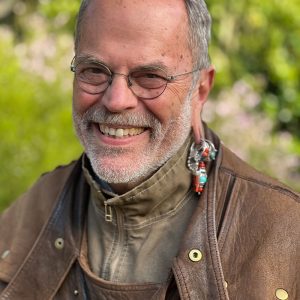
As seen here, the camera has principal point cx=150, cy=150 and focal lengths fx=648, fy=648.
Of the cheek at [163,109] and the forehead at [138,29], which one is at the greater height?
the forehead at [138,29]

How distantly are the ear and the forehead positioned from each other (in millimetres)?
219

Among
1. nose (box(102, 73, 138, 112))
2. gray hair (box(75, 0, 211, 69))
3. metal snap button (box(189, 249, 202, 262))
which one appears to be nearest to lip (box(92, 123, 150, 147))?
nose (box(102, 73, 138, 112))

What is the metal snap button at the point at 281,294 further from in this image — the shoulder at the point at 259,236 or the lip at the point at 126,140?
the lip at the point at 126,140

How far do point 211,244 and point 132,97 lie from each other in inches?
23.7

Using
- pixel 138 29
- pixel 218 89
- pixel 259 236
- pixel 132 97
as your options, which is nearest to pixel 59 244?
pixel 132 97

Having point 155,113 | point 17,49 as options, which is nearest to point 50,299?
point 155,113

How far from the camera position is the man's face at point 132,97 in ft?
7.70

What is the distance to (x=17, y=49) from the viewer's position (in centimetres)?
605

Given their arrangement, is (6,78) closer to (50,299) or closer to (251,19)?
(50,299)

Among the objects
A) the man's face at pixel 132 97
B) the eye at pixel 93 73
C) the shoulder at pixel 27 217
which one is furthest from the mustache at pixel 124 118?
the shoulder at pixel 27 217

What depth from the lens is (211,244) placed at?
232cm

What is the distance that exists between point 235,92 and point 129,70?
14.2 feet

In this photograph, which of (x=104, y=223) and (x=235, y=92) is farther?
(x=235, y=92)

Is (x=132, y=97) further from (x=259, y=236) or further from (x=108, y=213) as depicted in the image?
(x=259, y=236)
